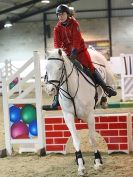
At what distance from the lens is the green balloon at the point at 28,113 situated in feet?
20.4

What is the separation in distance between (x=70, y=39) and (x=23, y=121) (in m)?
1.76

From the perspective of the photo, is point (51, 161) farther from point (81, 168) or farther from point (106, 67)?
point (106, 67)

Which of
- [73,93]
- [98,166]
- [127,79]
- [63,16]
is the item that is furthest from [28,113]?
[127,79]

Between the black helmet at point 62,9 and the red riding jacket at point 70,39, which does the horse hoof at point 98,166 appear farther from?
the black helmet at point 62,9

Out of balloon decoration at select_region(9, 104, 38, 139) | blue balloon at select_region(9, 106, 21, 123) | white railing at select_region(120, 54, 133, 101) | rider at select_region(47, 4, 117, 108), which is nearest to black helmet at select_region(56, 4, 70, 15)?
rider at select_region(47, 4, 117, 108)

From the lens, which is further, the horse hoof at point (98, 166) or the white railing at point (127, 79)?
the white railing at point (127, 79)

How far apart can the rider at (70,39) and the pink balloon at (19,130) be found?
1127 mm

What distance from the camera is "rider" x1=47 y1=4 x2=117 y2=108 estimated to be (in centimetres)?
498

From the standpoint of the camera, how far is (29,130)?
6.29 meters

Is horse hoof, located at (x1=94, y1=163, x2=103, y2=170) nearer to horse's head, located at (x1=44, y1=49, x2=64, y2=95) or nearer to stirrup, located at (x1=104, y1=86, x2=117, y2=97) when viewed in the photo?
stirrup, located at (x1=104, y1=86, x2=117, y2=97)

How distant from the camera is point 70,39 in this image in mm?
5133

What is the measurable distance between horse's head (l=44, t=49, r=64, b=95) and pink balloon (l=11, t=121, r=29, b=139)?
73.0 inches

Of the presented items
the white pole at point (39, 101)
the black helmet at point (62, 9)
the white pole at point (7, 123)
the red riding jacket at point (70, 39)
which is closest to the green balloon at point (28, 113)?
the white pole at point (39, 101)

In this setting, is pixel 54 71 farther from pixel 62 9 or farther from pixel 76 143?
pixel 76 143
